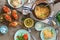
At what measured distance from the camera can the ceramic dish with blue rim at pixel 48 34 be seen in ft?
6.97

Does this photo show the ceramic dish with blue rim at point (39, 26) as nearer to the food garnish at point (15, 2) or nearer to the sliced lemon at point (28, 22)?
the sliced lemon at point (28, 22)

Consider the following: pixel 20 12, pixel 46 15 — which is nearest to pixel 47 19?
pixel 46 15

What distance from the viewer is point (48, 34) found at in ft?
6.97

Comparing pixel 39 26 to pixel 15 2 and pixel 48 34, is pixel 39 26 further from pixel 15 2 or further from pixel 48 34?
pixel 15 2

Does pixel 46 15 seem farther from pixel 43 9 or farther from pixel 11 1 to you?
pixel 11 1

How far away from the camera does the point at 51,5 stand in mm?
2125

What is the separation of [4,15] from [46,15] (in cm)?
31

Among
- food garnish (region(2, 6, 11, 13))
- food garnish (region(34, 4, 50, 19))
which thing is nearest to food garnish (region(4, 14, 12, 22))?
food garnish (region(2, 6, 11, 13))

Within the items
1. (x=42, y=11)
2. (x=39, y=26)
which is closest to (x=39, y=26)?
(x=39, y=26)

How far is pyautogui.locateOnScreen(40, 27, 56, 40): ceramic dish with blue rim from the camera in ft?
6.97

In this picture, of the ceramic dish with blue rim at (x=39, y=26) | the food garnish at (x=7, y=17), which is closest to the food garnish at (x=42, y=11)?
the ceramic dish with blue rim at (x=39, y=26)

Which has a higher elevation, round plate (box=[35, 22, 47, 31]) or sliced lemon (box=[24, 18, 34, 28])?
sliced lemon (box=[24, 18, 34, 28])

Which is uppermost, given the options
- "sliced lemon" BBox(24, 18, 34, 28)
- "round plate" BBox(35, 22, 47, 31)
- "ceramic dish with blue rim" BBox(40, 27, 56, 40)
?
"sliced lemon" BBox(24, 18, 34, 28)

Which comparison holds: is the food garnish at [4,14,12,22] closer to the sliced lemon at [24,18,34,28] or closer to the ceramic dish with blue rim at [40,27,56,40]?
the sliced lemon at [24,18,34,28]
